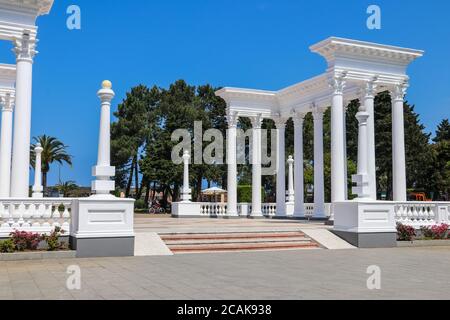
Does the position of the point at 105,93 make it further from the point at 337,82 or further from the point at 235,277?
the point at 337,82

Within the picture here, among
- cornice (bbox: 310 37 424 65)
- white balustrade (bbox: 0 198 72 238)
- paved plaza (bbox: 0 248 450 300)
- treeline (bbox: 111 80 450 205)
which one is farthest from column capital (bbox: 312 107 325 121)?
treeline (bbox: 111 80 450 205)

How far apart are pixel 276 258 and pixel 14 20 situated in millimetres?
11384

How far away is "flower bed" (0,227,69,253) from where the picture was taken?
44.6 feet

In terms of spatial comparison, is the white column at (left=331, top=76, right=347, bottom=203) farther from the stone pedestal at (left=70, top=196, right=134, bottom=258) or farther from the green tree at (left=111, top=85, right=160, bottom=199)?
the green tree at (left=111, top=85, right=160, bottom=199)

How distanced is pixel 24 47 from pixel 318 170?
691 inches

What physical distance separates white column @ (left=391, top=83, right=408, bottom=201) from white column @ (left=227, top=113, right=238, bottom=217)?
10.4m

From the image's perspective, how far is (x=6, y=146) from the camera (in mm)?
21766

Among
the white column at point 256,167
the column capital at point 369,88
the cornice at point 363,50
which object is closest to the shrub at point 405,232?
the column capital at point 369,88

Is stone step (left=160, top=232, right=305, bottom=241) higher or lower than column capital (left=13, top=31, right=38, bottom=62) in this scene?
lower

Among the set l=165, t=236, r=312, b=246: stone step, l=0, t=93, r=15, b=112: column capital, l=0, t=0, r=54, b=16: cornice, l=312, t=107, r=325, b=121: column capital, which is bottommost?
l=165, t=236, r=312, b=246: stone step

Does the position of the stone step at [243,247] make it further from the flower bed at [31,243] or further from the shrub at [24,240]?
the shrub at [24,240]
